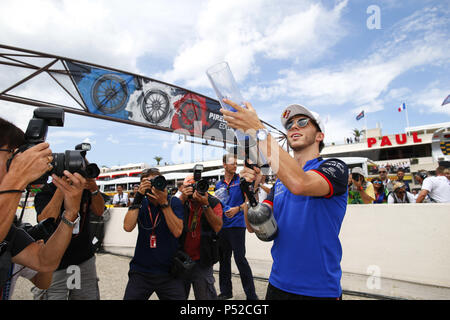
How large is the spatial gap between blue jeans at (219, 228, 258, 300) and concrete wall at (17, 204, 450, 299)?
65.5 inches

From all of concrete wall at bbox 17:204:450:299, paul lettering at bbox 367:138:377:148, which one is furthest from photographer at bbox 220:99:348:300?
paul lettering at bbox 367:138:377:148

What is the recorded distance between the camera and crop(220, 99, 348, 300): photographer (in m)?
1.40

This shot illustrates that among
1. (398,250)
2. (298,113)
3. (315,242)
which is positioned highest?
(298,113)

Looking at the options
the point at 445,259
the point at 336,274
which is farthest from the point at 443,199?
the point at 336,274

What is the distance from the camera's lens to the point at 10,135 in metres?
1.47

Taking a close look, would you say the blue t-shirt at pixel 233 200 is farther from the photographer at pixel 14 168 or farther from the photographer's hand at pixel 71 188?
the photographer at pixel 14 168

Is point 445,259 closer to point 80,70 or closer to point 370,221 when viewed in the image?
point 370,221

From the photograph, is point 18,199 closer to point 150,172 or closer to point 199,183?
point 150,172

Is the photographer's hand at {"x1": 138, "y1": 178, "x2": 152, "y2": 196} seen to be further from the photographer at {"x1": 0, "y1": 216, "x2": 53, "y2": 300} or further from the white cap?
the white cap

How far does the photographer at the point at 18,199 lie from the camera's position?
50.7 inches

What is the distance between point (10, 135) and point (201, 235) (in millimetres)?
2412

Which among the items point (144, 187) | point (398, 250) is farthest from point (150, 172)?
point (398, 250)

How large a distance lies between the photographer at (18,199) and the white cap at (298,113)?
4.83 ft

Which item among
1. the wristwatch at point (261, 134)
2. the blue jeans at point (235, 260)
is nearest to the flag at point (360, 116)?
the blue jeans at point (235, 260)
